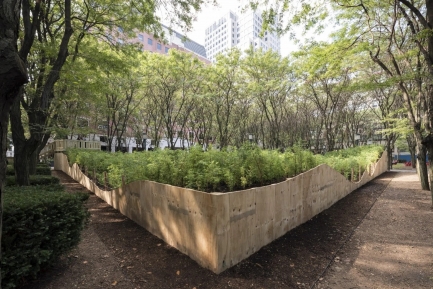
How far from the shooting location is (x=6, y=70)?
1765mm

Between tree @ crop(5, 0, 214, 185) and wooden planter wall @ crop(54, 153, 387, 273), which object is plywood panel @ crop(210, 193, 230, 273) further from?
tree @ crop(5, 0, 214, 185)

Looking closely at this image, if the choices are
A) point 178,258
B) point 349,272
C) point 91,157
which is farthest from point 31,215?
point 91,157

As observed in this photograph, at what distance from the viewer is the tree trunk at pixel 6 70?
5.78 ft

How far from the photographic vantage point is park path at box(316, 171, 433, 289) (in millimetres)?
3527

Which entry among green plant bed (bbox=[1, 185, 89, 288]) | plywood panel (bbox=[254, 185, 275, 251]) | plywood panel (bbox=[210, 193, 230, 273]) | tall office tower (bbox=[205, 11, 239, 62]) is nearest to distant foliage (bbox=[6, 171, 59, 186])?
green plant bed (bbox=[1, 185, 89, 288])

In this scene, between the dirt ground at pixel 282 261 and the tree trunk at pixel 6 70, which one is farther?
the dirt ground at pixel 282 261

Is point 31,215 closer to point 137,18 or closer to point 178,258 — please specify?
point 178,258

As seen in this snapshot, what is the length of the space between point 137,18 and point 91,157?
6.70m

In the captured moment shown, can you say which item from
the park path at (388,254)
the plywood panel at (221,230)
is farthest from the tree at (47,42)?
the park path at (388,254)

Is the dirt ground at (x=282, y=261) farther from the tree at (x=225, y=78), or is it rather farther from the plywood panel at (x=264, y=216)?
the tree at (x=225, y=78)

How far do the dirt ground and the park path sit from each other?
15 mm

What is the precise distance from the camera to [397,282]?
3488 mm

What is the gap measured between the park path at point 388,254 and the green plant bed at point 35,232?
3760 millimetres

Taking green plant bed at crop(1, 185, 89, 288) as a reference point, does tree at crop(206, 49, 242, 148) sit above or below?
above
